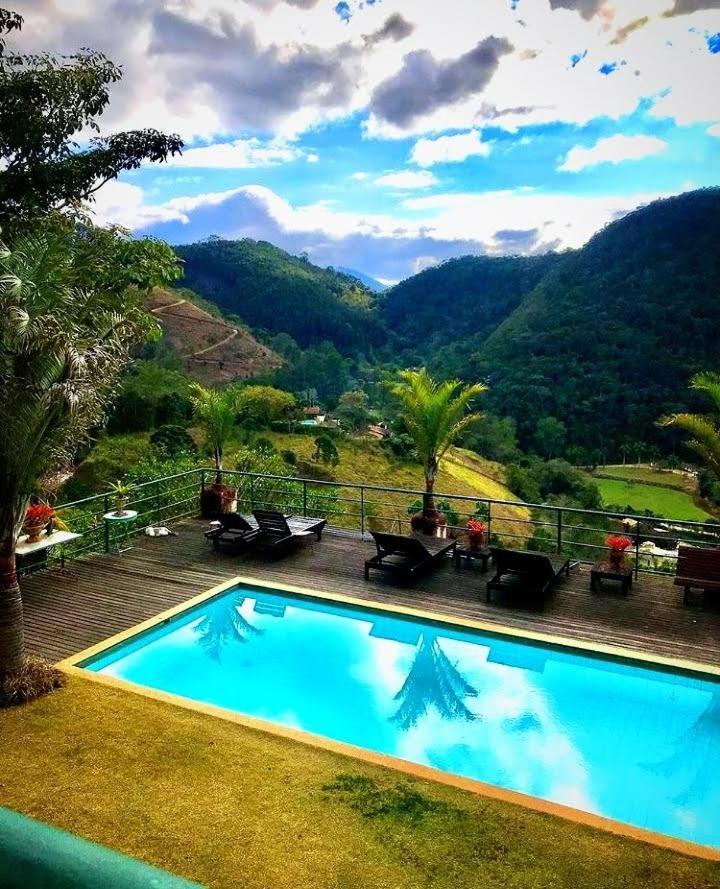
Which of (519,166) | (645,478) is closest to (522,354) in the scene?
(645,478)

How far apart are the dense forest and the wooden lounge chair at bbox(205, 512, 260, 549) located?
30.9m

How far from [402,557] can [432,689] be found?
9.96 ft

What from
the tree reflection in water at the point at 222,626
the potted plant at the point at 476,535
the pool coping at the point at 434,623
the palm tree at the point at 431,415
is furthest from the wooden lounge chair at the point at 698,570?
the tree reflection in water at the point at 222,626

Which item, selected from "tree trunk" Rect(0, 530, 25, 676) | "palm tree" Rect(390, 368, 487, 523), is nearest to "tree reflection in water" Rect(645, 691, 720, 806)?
"tree trunk" Rect(0, 530, 25, 676)

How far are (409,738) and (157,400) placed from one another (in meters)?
38.3

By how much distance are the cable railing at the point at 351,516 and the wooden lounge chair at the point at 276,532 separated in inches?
24.8

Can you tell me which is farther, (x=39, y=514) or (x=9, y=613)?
(x=39, y=514)

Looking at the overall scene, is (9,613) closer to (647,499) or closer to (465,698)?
(465,698)

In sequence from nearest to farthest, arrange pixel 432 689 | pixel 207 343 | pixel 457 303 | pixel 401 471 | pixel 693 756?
pixel 693 756, pixel 432 689, pixel 401 471, pixel 207 343, pixel 457 303

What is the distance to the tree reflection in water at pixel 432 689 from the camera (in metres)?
6.65

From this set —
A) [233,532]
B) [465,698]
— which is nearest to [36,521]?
[233,532]

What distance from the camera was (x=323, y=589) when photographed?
9188 millimetres

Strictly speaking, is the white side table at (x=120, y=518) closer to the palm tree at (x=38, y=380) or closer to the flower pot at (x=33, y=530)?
the flower pot at (x=33, y=530)

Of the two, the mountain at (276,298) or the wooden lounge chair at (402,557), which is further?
the mountain at (276,298)
